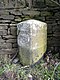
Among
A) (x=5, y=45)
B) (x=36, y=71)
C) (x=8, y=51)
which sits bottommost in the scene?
(x=36, y=71)

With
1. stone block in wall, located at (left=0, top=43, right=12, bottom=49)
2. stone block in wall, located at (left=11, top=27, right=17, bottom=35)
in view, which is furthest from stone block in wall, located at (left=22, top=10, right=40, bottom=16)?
stone block in wall, located at (left=0, top=43, right=12, bottom=49)

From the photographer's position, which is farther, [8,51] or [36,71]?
[8,51]

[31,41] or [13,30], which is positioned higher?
[13,30]

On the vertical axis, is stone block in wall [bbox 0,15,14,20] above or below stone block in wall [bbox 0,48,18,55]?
above

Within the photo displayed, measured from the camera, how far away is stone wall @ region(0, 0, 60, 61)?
13.4 ft

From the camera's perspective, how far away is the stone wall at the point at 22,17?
161 inches

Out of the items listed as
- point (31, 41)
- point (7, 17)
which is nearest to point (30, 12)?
point (7, 17)

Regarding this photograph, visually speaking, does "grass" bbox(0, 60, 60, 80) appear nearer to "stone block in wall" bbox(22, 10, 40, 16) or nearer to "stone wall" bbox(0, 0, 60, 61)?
"stone wall" bbox(0, 0, 60, 61)

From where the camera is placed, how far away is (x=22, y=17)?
4145 millimetres

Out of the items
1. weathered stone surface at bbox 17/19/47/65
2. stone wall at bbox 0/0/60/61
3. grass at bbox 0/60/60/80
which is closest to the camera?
grass at bbox 0/60/60/80

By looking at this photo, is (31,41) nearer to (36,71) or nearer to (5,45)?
(36,71)

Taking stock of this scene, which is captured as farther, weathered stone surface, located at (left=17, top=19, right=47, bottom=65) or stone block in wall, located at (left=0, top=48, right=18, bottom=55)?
stone block in wall, located at (left=0, top=48, right=18, bottom=55)

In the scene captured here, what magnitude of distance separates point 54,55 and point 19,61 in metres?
0.68

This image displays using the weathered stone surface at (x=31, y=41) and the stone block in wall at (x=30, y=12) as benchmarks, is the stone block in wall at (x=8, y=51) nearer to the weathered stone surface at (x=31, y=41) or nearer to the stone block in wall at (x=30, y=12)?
the weathered stone surface at (x=31, y=41)
